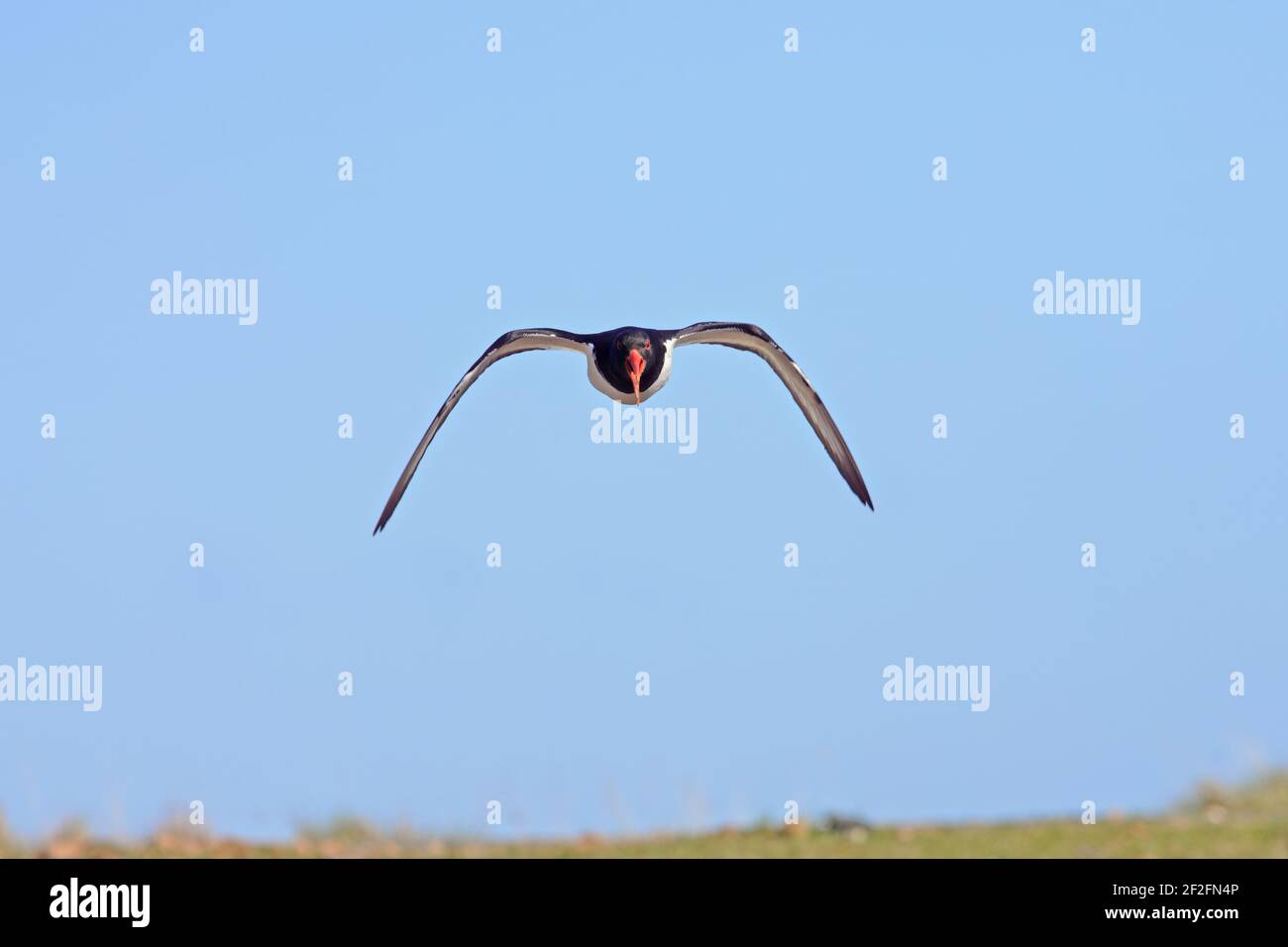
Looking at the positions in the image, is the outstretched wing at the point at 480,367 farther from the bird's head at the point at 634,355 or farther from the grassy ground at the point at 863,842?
the grassy ground at the point at 863,842

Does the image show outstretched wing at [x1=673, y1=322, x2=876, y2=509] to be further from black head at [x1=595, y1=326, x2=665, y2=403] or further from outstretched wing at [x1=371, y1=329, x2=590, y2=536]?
outstretched wing at [x1=371, y1=329, x2=590, y2=536]

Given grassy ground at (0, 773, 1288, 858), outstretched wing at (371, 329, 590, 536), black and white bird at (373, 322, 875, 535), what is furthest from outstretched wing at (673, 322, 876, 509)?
grassy ground at (0, 773, 1288, 858)

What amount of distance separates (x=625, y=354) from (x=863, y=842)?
669 centimetres

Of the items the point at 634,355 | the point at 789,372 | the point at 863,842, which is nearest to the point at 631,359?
the point at 634,355

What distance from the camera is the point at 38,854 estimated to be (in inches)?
477

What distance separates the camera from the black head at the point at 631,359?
1664cm

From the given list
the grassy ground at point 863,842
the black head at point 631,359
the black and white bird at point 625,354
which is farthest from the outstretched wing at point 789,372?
the grassy ground at point 863,842

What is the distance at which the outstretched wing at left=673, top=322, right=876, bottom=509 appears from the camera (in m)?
17.1

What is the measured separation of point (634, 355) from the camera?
54.4 ft

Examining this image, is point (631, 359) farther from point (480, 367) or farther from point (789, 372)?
point (789, 372)

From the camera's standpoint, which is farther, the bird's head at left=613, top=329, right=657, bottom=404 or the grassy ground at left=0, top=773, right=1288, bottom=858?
the bird's head at left=613, top=329, right=657, bottom=404

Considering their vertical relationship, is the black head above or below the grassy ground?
above
